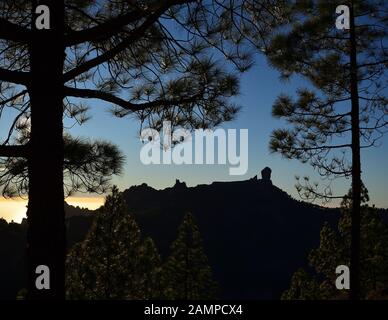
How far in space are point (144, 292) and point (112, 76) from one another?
1834 centimetres

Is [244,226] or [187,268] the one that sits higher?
[187,268]

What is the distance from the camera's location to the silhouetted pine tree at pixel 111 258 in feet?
73.5

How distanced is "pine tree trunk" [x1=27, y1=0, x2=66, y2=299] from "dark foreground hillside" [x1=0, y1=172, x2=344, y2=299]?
115 meters

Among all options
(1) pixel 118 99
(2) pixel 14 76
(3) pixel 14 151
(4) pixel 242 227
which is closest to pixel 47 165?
(3) pixel 14 151

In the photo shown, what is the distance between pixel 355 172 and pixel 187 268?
1830cm

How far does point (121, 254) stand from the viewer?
22.8 m

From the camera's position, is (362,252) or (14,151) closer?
(14,151)

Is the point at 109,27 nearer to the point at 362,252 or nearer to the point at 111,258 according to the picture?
the point at 111,258

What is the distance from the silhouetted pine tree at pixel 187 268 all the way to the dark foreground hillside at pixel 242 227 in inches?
3622

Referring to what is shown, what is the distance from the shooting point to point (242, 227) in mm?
172000

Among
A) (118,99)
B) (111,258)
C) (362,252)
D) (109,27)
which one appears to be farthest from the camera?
(362,252)

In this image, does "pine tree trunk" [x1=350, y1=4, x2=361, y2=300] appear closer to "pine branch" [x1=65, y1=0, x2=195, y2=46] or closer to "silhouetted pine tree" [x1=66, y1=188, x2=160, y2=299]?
"pine branch" [x1=65, y1=0, x2=195, y2=46]

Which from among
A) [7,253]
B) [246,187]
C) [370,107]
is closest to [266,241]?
[246,187]
